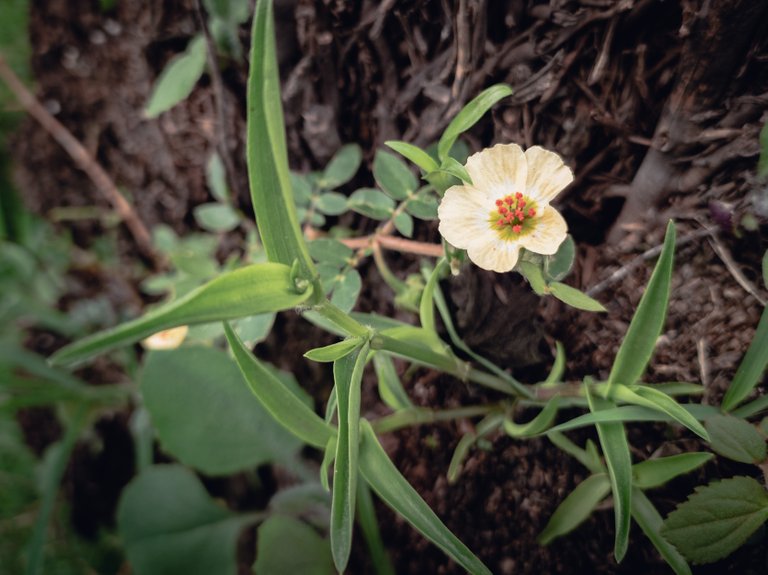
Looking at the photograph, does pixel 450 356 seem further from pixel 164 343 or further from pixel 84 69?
pixel 84 69

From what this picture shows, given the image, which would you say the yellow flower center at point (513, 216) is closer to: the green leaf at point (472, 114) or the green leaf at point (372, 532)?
the green leaf at point (472, 114)

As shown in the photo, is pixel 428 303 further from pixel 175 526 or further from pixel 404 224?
pixel 175 526

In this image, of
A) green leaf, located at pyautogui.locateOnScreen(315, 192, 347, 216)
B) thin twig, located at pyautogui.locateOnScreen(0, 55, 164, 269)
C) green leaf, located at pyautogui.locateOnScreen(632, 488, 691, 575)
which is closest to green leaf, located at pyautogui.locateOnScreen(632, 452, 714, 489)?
green leaf, located at pyautogui.locateOnScreen(632, 488, 691, 575)

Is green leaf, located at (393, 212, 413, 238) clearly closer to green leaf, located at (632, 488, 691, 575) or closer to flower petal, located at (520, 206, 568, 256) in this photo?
flower petal, located at (520, 206, 568, 256)

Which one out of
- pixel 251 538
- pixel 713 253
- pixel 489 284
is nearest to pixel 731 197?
pixel 713 253

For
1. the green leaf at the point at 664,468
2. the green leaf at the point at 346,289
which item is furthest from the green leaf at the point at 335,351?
the green leaf at the point at 664,468

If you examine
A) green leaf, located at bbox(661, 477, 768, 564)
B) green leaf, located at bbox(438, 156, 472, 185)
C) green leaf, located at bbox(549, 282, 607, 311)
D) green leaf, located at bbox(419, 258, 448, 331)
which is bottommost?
green leaf, located at bbox(661, 477, 768, 564)

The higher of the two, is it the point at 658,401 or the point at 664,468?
the point at 658,401

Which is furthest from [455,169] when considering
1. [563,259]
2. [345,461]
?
[345,461]
